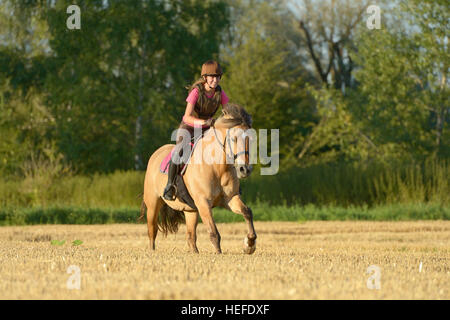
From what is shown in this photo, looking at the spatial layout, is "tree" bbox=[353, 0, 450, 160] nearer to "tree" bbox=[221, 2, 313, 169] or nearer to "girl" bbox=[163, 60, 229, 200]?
"tree" bbox=[221, 2, 313, 169]

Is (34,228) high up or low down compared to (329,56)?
down

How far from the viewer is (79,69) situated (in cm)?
3447

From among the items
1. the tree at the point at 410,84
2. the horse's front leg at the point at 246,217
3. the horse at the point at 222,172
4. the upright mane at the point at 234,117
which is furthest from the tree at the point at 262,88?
the upright mane at the point at 234,117

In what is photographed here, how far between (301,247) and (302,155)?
24.0m

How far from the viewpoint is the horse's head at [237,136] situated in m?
9.48

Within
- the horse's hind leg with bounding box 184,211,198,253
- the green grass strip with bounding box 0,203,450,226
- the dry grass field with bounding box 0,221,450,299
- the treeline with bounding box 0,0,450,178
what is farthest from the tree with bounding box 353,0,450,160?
the horse's hind leg with bounding box 184,211,198,253

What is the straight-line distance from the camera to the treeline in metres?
30.5

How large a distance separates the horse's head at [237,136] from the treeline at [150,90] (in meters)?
20.9

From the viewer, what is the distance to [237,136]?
963cm

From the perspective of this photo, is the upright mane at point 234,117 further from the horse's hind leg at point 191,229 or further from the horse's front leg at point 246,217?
the horse's hind leg at point 191,229

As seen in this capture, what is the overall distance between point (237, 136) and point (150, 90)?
81.9 ft

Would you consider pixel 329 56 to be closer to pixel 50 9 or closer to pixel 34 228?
pixel 50 9

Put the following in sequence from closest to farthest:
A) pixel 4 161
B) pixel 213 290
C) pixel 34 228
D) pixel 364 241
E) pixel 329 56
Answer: pixel 213 290
pixel 364 241
pixel 34 228
pixel 4 161
pixel 329 56
